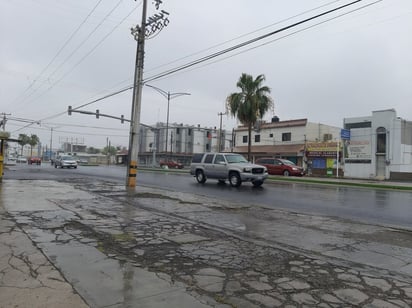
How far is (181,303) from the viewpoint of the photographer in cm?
Answer: 388

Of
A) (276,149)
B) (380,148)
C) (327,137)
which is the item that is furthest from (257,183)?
(327,137)

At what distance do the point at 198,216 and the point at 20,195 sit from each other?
6.85m

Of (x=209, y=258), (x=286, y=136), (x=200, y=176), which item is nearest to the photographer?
(x=209, y=258)

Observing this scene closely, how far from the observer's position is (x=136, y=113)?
18141 millimetres

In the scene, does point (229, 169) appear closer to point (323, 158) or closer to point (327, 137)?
point (323, 158)

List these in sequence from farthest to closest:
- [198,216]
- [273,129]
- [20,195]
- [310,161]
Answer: [273,129] < [310,161] < [20,195] < [198,216]

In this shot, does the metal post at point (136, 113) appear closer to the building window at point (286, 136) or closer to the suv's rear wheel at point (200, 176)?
the suv's rear wheel at point (200, 176)

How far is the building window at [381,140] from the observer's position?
41.0m

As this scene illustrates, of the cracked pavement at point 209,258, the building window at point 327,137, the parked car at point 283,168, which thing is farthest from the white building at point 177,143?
the cracked pavement at point 209,258

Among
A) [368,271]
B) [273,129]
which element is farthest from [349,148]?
[368,271]

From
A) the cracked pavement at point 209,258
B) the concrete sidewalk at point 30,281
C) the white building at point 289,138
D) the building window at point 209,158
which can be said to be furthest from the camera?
the white building at point 289,138

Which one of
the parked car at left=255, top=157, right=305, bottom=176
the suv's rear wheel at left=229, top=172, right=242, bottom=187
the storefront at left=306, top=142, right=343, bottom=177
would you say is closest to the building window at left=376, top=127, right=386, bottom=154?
the storefront at left=306, top=142, right=343, bottom=177

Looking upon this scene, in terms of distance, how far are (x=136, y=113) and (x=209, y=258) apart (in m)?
13.5

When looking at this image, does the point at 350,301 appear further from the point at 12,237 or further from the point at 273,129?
the point at 273,129
